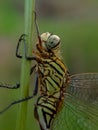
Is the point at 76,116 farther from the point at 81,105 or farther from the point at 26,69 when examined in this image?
the point at 26,69

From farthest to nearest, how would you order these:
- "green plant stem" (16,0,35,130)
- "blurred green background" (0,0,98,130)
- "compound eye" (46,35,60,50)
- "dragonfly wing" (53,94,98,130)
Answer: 1. "blurred green background" (0,0,98,130)
2. "dragonfly wing" (53,94,98,130)
3. "compound eye" (46,35,60,50)
4. "green plant stem" (16,0,35,130)

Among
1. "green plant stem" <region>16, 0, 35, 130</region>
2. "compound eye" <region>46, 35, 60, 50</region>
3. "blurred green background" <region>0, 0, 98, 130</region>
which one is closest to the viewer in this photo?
"green plant stem" <region>16, 0, 35, 130</region>

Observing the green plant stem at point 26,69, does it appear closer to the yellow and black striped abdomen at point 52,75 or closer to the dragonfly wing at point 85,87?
the yellow and black striped abdomen at point 52,75

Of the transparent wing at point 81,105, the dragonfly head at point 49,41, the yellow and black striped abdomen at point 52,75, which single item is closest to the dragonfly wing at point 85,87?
the transparent wing at point 81,105

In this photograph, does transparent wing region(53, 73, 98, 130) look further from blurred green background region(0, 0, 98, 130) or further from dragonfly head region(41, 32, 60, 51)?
blurred green background region(0, 0, 98, 130)

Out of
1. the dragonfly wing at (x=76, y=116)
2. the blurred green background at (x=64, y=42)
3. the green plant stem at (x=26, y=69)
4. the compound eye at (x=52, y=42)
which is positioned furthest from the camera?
the blurred green background at (x=64, y=42)

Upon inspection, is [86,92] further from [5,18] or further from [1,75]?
[5,18]

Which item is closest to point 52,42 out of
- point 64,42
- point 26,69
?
point 26,69

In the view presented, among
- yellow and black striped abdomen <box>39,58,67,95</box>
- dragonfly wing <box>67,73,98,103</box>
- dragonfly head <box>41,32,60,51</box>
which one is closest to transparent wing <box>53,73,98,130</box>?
dragonfly wing <box>67,73,98,103</box>
